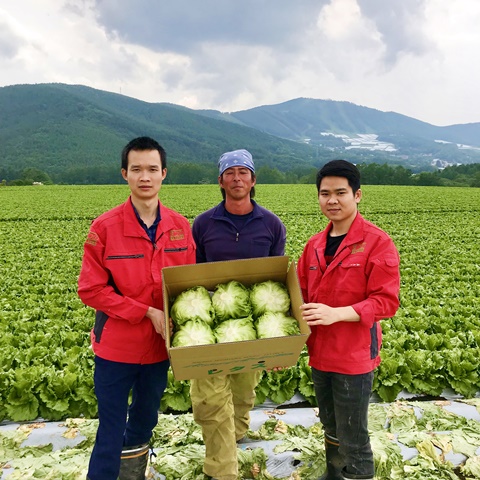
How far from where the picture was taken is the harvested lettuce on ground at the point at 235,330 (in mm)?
2410

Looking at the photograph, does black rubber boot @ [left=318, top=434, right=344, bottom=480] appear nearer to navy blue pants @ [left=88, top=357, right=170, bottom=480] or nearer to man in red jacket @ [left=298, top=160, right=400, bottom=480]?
man in red jacket @ [left=298, top=160, right=400, bottom=480]

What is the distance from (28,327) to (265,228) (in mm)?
4641

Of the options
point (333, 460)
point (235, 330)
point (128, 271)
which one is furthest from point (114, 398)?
point (333, 460)

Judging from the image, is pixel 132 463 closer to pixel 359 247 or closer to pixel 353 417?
pixel 353 417

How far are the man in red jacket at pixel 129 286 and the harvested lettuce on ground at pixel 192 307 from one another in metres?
0.10

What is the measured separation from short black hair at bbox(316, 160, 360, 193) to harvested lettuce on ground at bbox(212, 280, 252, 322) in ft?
2.98

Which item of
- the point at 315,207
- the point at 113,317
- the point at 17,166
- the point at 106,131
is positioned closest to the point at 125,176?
the point at 113,317

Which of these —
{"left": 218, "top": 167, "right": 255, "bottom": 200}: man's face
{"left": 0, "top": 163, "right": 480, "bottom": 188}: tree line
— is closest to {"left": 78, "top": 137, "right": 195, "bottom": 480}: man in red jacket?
{"left": 218, "top": 167, "right": 255, "bottom": 200}: man's face

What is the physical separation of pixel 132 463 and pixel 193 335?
1303mm

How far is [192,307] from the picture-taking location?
2518 millimetres

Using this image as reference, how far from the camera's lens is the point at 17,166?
120875mm

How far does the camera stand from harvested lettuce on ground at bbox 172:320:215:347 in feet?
7.69

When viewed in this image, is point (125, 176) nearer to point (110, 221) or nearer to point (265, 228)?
point (110, 221)

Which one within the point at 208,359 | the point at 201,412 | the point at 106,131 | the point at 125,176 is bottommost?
the point at 201,412
